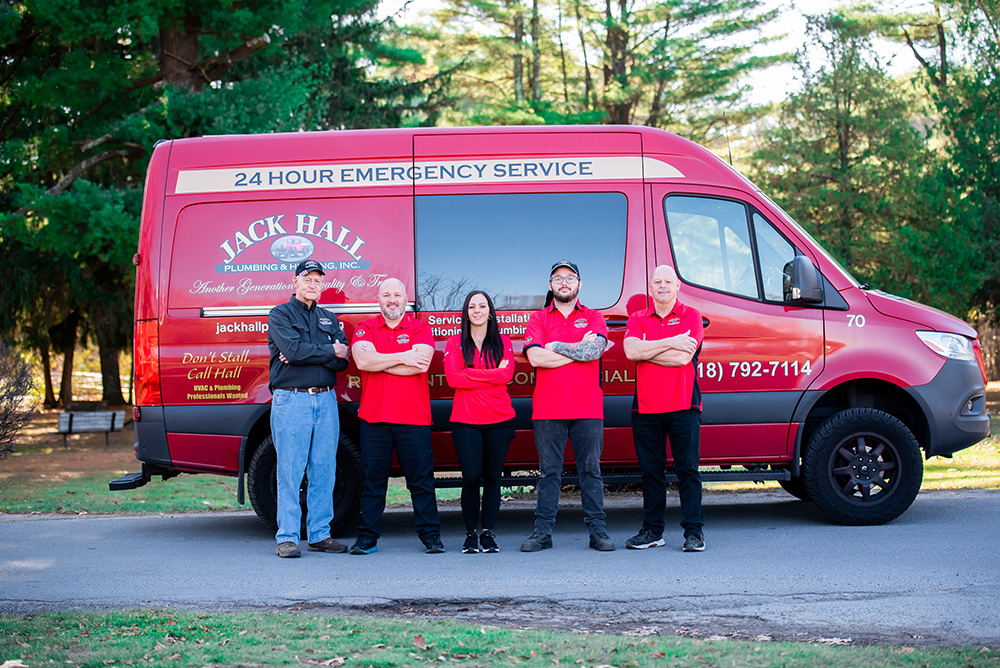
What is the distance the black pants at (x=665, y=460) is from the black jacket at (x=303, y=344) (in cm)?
210

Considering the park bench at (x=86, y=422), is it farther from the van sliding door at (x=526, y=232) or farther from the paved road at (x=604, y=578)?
the van sliding door at (x=526, y=232)

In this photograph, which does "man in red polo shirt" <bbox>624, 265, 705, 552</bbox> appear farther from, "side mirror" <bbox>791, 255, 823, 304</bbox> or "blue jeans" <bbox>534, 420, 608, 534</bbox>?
"side mirror" <bbox>791, 255, 823, 304</bbox>

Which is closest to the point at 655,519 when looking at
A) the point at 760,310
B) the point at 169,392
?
the point at 760,310

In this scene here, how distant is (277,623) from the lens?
16.0 ft

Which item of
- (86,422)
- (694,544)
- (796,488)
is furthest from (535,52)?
(694,544)

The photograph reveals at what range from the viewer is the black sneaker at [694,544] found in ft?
22.0

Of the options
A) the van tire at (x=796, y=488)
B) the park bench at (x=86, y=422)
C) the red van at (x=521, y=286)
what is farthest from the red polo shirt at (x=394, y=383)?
the park bench at (x=86, y=422)

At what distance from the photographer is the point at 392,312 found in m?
6.77

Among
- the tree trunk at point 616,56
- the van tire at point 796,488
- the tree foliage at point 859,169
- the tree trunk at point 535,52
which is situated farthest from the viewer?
the tree trunk at point 535,52

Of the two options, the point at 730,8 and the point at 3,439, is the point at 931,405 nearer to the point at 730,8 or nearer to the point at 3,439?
the point at 3,439

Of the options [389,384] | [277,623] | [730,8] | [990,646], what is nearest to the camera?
[990,646]

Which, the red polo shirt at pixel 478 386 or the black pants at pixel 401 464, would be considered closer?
the red polo shirt at pixel 478 386

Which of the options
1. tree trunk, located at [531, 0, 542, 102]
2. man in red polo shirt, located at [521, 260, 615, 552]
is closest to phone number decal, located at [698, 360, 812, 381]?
man in red polo shirt, located at [521, 260, 615, 552]

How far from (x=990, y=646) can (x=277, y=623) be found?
323 centimetres
